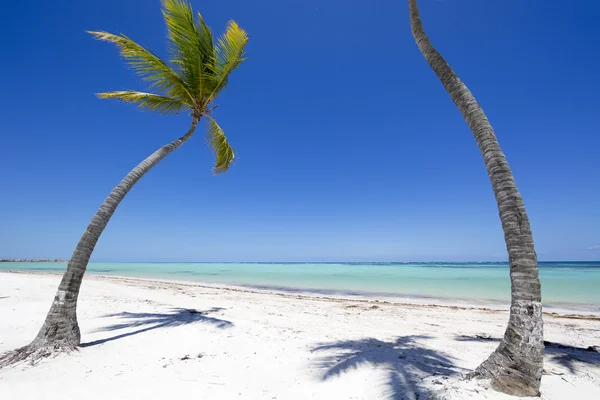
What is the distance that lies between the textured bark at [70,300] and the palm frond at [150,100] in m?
2.38

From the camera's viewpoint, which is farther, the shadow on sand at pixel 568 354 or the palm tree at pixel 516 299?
the shadow on sand at pixel 568 354

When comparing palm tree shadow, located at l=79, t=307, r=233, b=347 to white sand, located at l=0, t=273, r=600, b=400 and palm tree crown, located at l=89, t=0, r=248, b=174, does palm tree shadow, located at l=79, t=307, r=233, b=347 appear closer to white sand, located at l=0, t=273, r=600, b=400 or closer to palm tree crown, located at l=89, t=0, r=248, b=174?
white sand, located at l=0, t=273, r=600, b=400

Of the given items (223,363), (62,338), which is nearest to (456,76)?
(223,363)

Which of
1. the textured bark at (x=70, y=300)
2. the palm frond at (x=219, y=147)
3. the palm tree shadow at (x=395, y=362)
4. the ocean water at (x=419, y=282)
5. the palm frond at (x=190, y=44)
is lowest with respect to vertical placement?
the ocean water at (x=419, y=282)

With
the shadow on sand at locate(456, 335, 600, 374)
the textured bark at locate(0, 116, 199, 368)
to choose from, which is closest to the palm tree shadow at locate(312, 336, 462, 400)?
the shadow on sand at locate(456, 335, 600, 374)

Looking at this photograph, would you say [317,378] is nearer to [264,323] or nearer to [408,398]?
[408,398]

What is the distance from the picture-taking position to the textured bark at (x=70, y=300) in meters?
4.81

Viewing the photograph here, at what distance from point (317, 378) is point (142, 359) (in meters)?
3.10

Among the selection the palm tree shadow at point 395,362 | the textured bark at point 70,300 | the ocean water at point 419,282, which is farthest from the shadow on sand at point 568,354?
the ocean water at point 419,282

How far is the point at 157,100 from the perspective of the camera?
771 centimetres

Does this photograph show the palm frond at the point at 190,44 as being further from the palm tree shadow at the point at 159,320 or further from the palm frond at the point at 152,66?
the palm tree shadow at the point at 159,320

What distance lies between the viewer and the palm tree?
3.26 metres

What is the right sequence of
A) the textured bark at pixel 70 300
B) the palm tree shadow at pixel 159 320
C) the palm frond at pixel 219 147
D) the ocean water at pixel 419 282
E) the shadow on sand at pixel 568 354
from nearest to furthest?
the textured bark at pixel 70 300 → the shadow on sand at pixel 568 354 → the palm tree shadow at pixel 159 320 → the palm frond at pixel 219 147 → the ocean water at pixel 419 282

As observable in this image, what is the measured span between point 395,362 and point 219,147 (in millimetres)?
7814
